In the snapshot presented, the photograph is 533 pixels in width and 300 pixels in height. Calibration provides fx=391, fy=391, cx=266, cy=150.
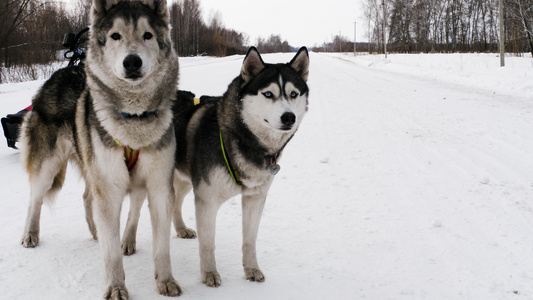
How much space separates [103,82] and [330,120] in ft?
22.7

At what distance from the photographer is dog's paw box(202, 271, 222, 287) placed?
293 centimetres

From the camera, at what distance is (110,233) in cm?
267

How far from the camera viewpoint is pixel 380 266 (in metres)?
3.17

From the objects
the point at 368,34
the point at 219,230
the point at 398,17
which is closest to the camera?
the point at 219,230

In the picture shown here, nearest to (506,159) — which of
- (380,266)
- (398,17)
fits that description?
(380,266)

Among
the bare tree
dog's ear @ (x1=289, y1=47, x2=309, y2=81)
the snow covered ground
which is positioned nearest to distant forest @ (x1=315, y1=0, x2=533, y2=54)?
the bare tree

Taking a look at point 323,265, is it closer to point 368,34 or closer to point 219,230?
point 219,230

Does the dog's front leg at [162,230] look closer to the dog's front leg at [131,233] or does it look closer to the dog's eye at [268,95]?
the dog's front leg at [131,233]

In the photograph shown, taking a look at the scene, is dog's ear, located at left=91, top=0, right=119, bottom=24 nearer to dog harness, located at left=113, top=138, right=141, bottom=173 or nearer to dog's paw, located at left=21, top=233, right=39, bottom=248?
dog harness, located at left=113, top=138, right=141, bottom=173

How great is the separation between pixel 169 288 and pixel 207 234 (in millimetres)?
461

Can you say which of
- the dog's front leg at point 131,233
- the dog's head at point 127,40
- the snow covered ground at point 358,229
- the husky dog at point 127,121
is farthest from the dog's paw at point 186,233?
the dog's head at point 127,40

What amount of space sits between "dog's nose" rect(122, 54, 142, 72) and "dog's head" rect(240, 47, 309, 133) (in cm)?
92

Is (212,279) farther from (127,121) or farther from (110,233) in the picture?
(127,121)

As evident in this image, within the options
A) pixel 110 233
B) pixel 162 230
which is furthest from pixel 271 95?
pixel 110 233
